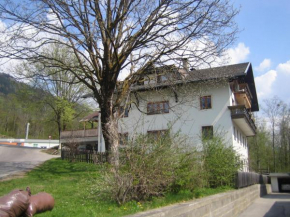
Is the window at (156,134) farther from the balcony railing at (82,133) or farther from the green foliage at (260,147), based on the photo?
the green foliage at (260,147)

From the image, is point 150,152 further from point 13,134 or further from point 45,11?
point 13,134

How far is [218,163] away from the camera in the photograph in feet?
34.2

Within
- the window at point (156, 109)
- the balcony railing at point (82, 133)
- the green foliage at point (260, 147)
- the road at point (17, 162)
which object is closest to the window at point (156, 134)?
the window at point (156, 109)

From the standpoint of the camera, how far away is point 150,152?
6.59 m

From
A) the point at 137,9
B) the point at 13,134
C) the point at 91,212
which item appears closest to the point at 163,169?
the point at 91,212

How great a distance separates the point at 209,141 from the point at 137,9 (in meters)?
6.02

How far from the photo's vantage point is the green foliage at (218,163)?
404 inches

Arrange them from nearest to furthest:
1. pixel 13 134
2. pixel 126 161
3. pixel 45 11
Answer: pixel 126 161 → pixel 45 11 → pixel 13 134

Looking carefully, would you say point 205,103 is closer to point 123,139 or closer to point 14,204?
point 123,139

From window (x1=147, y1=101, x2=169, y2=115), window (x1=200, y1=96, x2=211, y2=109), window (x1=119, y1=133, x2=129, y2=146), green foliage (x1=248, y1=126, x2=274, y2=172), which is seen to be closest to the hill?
window (x1=147, y1=101, x2=169, y2=115)

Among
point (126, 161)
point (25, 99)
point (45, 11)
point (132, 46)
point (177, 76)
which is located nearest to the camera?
point (126, 161)

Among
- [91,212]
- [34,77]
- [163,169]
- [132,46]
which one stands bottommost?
[91,212]

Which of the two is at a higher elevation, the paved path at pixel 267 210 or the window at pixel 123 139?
the window at pixel 123 139

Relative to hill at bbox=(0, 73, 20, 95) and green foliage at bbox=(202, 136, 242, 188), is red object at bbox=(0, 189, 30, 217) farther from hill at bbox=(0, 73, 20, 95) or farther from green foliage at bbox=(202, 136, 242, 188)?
hill at bbox=(0, 73, 20, 95)
